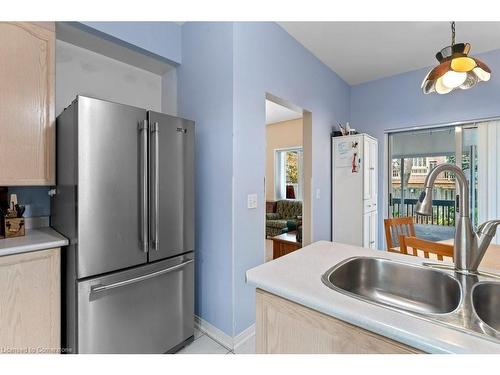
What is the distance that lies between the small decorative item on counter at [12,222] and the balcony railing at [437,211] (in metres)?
3.79

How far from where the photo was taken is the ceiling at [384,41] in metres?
2.34

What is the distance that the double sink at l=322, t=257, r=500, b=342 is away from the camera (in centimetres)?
68

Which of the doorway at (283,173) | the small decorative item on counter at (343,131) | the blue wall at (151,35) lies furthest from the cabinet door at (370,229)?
the blue wall at (151,35)

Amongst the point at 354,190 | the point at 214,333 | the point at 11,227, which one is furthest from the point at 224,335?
the point at 354,190

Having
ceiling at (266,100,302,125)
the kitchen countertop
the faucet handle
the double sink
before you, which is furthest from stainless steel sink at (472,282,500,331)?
ceiling at (266,100,302,125)

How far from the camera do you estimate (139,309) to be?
1569 millimetres

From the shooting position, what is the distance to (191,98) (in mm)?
2201

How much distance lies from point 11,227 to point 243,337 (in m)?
1.76

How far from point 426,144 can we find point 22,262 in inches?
169

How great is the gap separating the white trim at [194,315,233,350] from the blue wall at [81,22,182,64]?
2.31m

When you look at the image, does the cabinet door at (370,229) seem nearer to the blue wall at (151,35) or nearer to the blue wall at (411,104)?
the blue wall at (411,104)

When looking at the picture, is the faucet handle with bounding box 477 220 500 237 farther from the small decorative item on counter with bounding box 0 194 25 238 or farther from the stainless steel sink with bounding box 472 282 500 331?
the small decorative item on counter with bounding box 0 194 25 238
